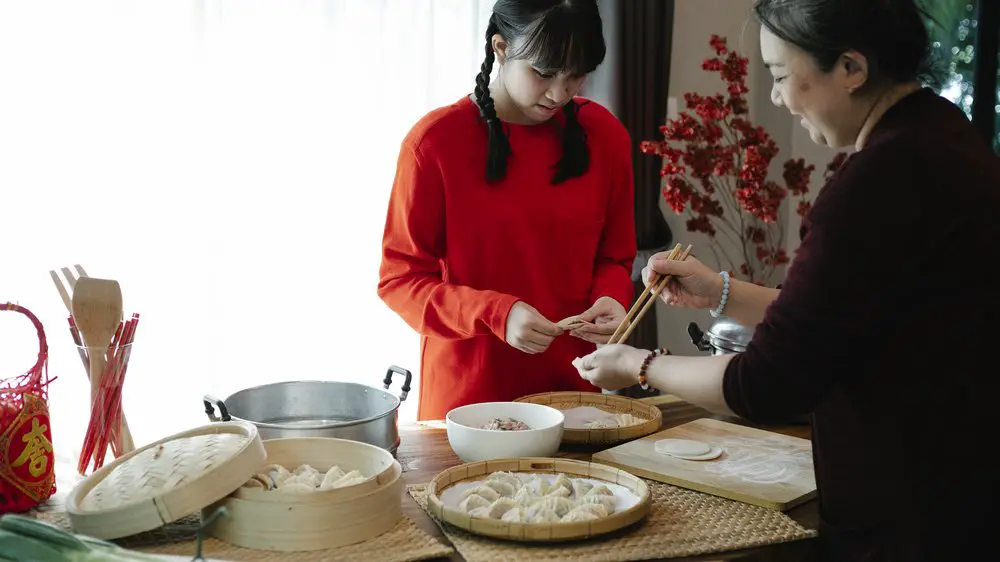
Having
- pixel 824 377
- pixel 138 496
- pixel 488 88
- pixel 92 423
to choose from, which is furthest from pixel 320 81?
pixel 824 377

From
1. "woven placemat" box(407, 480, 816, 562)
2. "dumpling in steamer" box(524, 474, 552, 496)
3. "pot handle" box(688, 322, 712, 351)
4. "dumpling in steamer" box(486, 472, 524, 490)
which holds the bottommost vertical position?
"woven placemat" box(407, 480, 816, 562)

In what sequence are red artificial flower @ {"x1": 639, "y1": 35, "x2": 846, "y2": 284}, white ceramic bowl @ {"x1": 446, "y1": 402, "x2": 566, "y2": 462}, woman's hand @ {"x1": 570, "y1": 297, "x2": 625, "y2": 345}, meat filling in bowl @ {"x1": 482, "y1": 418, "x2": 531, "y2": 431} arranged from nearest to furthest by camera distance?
white ceramic bowl @ {"x1": 446, "y1": 402, "x2": 566, "y2": 462} → meat filling in bowl @ {"x1": 482, "y1": 418, "x2": 531, "y2": 431} → woman's hand @ {"x1": 570, "y1": 297, "x2": 625, "y2": 345} → red artificial flower @ {"x1": 639, "y1": 35, "x2": 846, "y2": 284}

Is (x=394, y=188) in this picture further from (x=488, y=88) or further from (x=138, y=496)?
(x=138, y=496)

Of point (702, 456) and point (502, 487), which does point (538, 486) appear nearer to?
point (502, 487)

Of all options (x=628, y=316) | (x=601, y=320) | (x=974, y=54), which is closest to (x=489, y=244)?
(x=601, y=320)

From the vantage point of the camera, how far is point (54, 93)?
2.91 m

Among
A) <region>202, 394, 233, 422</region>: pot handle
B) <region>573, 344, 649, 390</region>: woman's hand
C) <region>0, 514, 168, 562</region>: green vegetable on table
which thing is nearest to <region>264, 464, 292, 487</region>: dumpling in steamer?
<region>202, 394, 233, 422</region>: pot handle

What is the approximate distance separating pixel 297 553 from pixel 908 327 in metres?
0.89

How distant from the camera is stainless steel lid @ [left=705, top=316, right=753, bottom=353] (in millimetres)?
2019

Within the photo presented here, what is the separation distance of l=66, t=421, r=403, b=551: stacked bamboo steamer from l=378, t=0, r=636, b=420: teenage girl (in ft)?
2.23

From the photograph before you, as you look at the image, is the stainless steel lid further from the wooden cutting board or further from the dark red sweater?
the dark red sweater

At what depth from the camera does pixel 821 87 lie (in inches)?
53.9

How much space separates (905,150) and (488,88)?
3.88ft

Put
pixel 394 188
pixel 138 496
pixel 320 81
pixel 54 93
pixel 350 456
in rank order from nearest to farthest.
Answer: pixel 138 496
pixel 350 456
pixel 394 188
pixel 54 93
pixel 320 81
